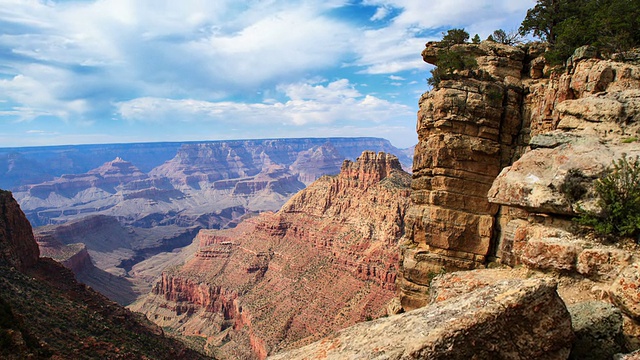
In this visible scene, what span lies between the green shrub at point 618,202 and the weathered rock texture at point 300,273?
41.8 m

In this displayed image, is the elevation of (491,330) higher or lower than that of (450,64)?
lower

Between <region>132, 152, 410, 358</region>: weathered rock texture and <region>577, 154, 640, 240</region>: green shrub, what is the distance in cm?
4185

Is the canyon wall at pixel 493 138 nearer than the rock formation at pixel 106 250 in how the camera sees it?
Yes

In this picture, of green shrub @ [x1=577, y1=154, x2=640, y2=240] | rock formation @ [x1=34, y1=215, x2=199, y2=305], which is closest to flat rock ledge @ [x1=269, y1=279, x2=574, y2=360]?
green shrub @ [x1=577, y1=154, x2=640, y2=240]

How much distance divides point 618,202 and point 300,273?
68.5m

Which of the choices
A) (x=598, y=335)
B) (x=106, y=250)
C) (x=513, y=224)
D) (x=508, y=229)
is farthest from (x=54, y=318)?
(x=106, y=250)

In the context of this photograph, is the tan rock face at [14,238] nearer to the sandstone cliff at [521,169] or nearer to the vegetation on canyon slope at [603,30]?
the sandstone cliff at [521,169]

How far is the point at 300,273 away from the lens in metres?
74.5

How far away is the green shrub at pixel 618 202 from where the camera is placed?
9039 millimetres

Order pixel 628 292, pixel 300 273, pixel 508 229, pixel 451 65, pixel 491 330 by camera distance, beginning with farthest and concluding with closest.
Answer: pixel 300 273, pixel 451 65, pixel 508 229, pixel 628 292, pixel 491 330

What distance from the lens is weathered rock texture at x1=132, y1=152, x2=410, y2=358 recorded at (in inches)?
2308

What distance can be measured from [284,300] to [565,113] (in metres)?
61.1

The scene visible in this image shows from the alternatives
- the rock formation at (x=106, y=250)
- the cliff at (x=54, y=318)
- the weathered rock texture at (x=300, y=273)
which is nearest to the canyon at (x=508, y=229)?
the cliff at (x=54, y=318)

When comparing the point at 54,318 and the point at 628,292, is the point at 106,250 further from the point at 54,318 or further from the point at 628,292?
the point at 628,292
